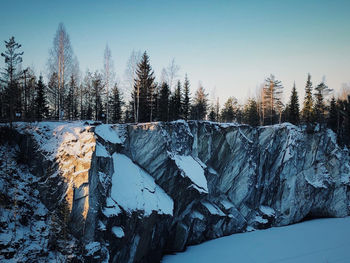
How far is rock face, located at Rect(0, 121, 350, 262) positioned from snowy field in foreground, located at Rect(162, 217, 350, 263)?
159cm

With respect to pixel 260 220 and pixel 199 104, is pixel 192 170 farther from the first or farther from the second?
pixel 199 104

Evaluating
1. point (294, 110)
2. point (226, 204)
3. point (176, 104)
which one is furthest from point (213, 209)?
point (294, 110)

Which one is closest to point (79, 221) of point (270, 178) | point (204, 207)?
point (204, 207)

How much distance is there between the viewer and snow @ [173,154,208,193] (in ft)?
62.1

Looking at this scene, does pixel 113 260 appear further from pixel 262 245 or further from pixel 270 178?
pixel 270 178

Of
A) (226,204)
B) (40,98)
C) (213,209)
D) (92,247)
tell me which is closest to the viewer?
(92,247)

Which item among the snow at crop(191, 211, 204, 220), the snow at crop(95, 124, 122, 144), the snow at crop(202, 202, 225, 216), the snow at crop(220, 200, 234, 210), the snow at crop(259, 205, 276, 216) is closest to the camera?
the snow at crop(95, 124, 122, 144)

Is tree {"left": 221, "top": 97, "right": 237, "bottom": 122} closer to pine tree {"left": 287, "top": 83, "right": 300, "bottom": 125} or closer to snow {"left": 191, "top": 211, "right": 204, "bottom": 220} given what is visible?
pine tree {"left": 287, "top": 83, "right": 300, "bottom": 125}

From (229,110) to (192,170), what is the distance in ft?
105

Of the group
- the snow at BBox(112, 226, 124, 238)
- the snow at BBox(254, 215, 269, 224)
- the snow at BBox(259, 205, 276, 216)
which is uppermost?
the snow at BBox(112, 226, 124, 238)

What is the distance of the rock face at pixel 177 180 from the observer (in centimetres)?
1102

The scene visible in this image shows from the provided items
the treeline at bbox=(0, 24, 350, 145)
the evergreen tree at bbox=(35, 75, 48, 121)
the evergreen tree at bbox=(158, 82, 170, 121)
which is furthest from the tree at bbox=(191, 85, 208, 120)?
the evergreen tree at bbox=(35, 75, 48, 121)

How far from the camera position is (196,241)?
20625 mm

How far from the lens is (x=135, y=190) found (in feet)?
47.8
